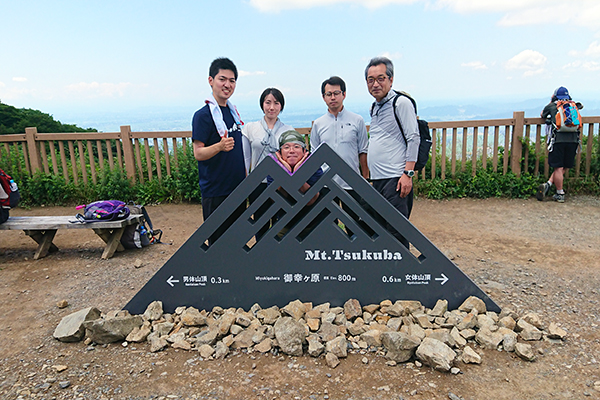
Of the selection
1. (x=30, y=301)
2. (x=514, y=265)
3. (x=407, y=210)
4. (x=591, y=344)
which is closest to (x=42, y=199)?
(x=30, y=301)

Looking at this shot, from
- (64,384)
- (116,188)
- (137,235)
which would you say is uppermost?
(116,188)

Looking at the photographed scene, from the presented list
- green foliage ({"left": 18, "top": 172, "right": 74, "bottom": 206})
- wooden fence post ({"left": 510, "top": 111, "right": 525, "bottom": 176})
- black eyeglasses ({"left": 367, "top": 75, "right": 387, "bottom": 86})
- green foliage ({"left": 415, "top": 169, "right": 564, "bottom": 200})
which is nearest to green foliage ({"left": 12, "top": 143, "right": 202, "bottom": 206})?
green foliage ({"left": 18, "top": 172, "right": 74, "bottom": 206})

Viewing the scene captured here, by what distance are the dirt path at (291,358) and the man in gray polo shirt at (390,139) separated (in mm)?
Answer: 1359

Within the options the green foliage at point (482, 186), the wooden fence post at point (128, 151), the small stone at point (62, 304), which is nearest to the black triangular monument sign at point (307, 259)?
the small stone at point (62, 304)

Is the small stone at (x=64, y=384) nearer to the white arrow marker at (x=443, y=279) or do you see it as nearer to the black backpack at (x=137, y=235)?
the white arrow marker at (x=443, y=279)

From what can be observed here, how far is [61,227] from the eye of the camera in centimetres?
536

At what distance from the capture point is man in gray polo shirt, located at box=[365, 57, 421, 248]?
3618 millimetres

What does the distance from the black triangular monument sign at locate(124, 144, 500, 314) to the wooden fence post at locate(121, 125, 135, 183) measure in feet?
17.5

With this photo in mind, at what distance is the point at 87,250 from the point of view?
5.71 meters

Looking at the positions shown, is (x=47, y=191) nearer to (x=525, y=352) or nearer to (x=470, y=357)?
(x=470, y=357)

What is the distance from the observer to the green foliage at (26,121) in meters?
14.7

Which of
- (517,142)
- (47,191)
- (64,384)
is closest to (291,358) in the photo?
(64,384)

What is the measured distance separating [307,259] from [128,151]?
603 cm

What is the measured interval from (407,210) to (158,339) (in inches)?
89.0
